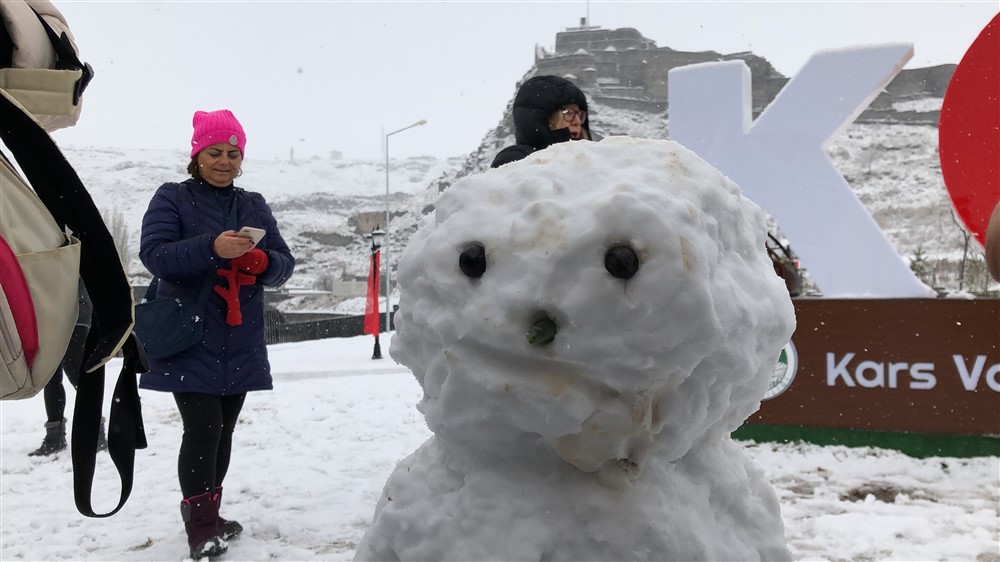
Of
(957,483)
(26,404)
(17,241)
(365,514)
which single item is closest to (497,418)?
(17,241)

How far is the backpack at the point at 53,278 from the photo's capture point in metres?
1.18

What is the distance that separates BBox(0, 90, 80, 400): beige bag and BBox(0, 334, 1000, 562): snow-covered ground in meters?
1.95

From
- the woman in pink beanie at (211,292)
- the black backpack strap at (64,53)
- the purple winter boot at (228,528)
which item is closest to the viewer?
the black backpack strap at (64,53)

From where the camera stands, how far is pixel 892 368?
15.7 feet

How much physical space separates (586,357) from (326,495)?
311 centimetres

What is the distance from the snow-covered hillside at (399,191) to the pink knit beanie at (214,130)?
2162 centimetres

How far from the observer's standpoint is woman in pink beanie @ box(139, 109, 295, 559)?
9.01 feet

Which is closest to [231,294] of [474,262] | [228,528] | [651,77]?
[228,528]

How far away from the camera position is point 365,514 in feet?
11.6

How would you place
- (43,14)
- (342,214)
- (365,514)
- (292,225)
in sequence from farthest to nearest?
(342,214) → (292,225) → (365,514) → (43,14)

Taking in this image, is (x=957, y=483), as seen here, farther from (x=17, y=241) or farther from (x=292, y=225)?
(x=292, y=225)

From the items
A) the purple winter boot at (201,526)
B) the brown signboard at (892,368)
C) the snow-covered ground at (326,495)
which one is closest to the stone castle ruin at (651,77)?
the brown signboard at (892,368)

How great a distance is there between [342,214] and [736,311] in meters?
82.2

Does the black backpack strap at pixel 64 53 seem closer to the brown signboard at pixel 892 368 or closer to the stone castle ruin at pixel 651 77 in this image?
the brown signboard at pixel 892 368
